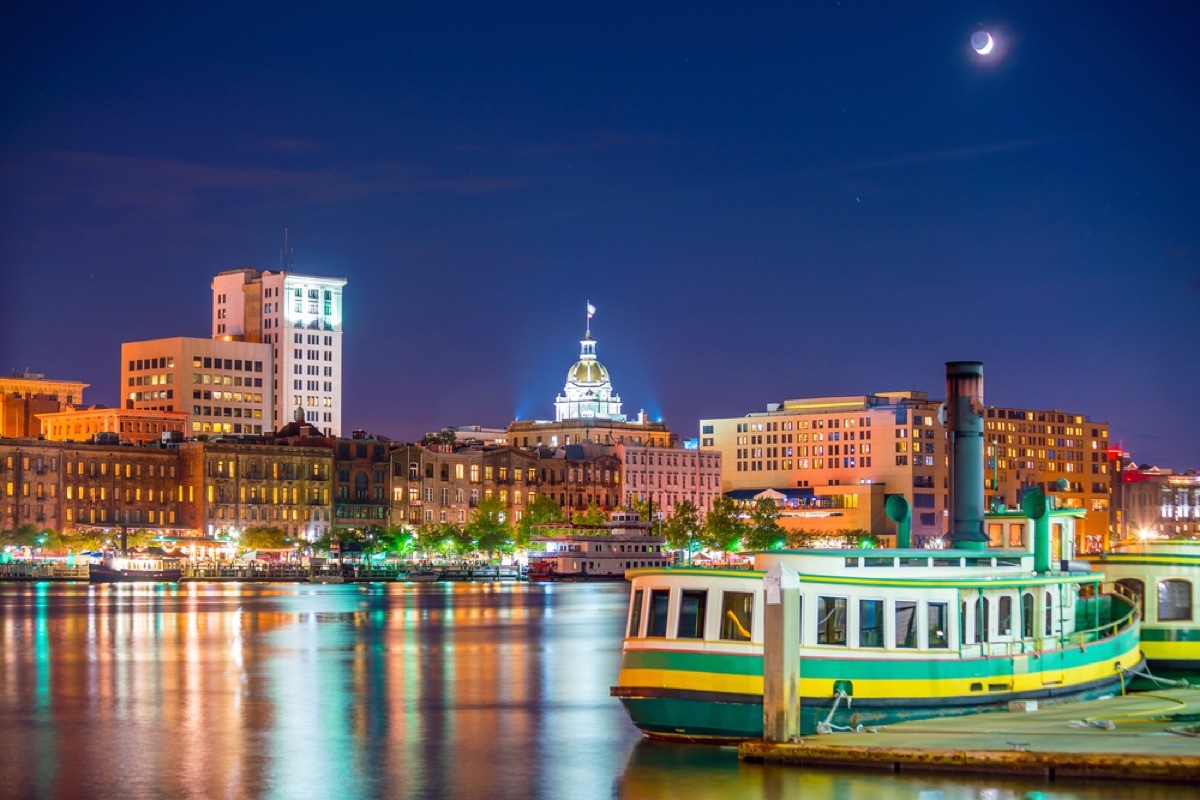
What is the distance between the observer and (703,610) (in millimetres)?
46781

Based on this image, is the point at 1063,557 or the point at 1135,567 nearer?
the point at 1063,557

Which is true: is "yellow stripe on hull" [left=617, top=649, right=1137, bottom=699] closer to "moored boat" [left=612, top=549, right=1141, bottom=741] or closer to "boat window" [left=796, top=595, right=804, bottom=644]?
"moored boat" [left=612, top=549, right=1141, bottom=741]

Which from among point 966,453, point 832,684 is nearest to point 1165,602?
point 966,453

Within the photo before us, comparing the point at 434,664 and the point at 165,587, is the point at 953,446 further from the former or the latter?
the point at 165,587

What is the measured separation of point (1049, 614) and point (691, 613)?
37.6 feet

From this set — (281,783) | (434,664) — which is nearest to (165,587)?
(434,664)

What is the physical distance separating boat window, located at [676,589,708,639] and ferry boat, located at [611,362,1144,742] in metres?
0.02

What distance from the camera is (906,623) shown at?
1913 inches

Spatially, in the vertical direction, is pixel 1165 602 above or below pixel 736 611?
below

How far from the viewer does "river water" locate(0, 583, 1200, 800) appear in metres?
44.8

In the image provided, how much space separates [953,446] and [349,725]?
66.5 feet

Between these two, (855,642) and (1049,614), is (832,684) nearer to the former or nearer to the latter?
(855,642)

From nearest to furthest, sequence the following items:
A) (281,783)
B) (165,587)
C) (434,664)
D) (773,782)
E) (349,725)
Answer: (773,782) < (281,783) < (349,725) < (434,664) < (165,587)

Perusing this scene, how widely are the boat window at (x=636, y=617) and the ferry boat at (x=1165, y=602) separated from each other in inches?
824
